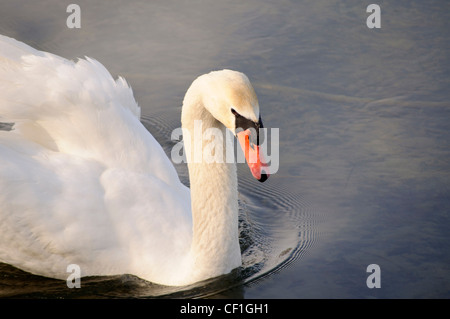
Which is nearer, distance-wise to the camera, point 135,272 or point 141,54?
point 135,272

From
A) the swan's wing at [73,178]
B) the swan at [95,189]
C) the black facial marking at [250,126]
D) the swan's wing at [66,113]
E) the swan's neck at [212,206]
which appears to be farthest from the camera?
the swan's wing at [66,113]

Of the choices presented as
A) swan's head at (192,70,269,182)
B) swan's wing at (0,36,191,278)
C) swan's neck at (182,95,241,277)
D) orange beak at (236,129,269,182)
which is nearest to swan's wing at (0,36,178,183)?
swan's wing at (0,36,191,278)

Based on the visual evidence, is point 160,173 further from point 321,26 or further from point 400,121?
point 321,26

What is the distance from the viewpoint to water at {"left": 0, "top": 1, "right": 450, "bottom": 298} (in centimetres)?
520

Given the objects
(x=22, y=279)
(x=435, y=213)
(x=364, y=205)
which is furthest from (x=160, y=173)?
(x=435, y=213)

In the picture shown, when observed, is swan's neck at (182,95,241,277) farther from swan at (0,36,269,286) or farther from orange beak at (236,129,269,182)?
orange beak at (236,129,269,182)

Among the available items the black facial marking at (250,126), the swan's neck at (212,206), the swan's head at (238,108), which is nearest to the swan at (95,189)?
the swan's neck at (212,206)

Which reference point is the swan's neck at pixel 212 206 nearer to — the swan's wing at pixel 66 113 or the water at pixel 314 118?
the water at pixel 314 118

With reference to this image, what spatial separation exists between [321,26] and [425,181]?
3.12m

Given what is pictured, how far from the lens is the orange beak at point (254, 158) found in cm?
436

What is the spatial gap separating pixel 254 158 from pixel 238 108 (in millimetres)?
327

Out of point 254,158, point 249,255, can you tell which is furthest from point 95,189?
point 254,158

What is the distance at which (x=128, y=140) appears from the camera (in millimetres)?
5520

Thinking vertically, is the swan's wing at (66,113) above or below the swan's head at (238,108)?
above
